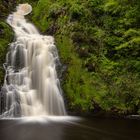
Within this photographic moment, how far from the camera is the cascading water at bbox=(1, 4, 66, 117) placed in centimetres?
1448

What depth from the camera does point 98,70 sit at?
53.2ft

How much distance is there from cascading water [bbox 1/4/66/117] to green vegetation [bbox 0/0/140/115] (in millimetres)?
572

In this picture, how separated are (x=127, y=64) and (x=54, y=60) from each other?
11.8ft

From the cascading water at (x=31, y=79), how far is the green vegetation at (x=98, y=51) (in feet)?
→ 1.88

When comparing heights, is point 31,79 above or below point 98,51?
below

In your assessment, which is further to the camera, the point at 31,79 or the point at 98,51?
the point at 98,51

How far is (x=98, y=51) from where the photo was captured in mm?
16953

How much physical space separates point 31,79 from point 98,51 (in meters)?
3.75

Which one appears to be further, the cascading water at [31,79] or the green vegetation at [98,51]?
the green vegetation at [98,51]

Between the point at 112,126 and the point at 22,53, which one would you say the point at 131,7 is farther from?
the point at 112,126

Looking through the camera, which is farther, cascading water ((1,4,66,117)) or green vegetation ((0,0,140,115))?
green vegetation ((0,0,140,115))

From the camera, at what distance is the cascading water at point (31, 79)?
47.5 ft

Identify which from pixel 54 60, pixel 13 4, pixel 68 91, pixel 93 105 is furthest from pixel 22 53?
pixel 13 4

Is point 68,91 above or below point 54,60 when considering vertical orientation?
below
